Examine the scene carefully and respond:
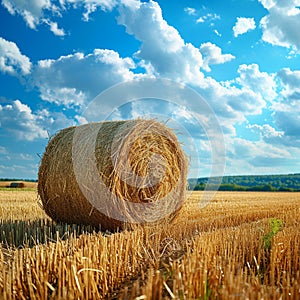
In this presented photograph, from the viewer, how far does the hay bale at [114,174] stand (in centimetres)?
657

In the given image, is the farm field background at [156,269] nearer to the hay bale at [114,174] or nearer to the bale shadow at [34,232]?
the bale shadow at [34,232]

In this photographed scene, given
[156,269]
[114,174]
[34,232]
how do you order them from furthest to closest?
1. [114,174]
2. [34,232]
3. [156,269]

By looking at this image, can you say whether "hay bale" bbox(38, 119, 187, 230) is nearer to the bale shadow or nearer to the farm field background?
the bale shadow

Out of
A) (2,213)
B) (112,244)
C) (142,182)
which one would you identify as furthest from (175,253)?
(2,213)

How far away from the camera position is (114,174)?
21.3 ft

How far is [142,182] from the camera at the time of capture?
273 inches

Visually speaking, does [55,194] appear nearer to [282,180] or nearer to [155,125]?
[155,125]

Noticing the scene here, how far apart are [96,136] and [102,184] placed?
0.92 meters

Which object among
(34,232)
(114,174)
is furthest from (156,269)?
(34,232)

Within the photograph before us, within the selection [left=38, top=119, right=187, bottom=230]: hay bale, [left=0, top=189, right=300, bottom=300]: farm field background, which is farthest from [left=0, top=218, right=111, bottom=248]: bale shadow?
[left=38, top=119, right=187, bottom=230]: hay bale

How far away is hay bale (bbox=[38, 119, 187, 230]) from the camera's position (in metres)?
6.57

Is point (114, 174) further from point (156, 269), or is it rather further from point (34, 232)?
point (156, 269)

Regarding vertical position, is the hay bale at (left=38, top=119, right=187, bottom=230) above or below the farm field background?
above

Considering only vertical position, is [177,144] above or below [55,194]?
above
